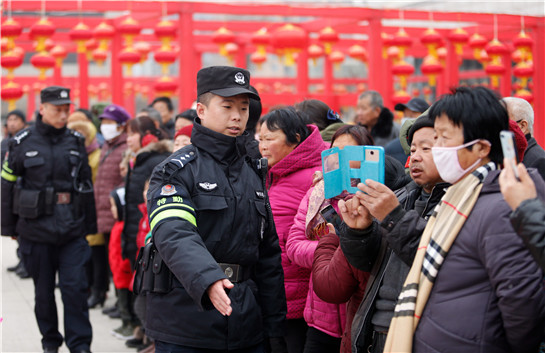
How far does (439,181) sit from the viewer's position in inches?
99.4

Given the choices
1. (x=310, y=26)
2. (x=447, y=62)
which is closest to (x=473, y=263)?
(x=310, y=26)

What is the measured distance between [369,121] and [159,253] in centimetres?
405

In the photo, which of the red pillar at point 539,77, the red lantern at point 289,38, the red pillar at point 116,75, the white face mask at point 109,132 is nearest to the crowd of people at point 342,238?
the white face mask at point 109,132

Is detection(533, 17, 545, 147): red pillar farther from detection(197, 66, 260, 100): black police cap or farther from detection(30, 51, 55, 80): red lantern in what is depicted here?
detection(197, 66, 260, 100): black police cap

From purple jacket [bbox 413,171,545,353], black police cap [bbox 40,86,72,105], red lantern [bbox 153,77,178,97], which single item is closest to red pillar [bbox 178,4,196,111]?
red lantern [bbox 153,77,178,97]

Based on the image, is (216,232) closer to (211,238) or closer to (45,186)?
(211,238)

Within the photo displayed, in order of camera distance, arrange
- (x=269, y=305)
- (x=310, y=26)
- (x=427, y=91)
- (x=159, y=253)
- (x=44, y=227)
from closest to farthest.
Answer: (x=159, y=253) → (x=269, y=305) → (x=44, y=227) → (x=310, y=26) → (x=427, y=91)

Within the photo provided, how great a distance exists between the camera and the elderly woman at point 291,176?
3695mm

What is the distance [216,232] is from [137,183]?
2.91 meters

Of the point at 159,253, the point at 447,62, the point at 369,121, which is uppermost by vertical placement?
the point at 447,62

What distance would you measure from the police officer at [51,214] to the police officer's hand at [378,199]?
132 inches

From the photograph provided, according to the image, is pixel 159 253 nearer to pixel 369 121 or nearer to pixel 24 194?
pixel 24 194

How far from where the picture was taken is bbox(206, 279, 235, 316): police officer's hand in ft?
7.99

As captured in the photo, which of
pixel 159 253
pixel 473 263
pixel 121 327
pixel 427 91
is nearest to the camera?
pixel 473 263
